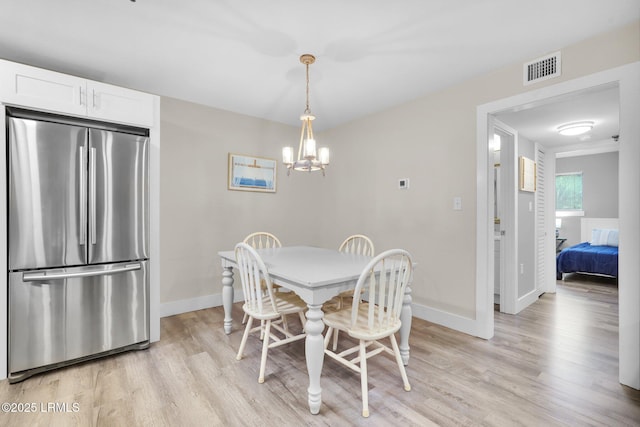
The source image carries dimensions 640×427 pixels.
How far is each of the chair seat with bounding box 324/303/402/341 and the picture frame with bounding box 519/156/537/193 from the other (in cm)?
275

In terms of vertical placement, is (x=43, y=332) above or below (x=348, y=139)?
below

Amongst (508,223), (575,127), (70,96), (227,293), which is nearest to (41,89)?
(70,96)

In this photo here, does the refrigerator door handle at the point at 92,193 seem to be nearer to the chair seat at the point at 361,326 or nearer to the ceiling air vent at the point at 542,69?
the chair seat at the point at 361,326

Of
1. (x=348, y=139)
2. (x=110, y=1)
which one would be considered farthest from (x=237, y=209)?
(x=110, y=1)

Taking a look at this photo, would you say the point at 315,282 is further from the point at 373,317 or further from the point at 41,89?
the point at 41,89

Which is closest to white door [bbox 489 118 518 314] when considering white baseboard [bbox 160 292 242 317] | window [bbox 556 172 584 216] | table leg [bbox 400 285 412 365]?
table leg [bbox 400 285 412 365]

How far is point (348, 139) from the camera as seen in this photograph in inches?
158

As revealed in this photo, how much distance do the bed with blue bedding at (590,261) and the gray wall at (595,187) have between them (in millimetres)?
1188

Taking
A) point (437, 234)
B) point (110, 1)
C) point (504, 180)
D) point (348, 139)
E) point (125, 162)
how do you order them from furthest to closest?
point (348, 139), point (504, 180), point (437, 234), point (125, 162), point (110, 1)

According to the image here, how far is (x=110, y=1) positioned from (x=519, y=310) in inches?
180

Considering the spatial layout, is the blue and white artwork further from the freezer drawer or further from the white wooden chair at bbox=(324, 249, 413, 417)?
the white wooden chair at bbox=(324, 249, 413, 417)

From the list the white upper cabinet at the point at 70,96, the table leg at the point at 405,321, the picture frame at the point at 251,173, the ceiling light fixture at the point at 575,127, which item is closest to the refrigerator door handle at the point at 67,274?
the white upper cabinet at the point at 70,96

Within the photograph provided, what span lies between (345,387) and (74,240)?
213 cm

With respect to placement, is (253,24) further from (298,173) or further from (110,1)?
(298,173)
